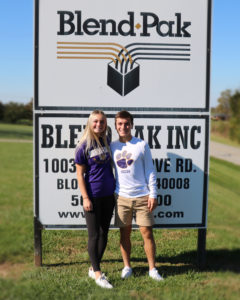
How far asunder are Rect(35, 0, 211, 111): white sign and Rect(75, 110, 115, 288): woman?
2.02ft

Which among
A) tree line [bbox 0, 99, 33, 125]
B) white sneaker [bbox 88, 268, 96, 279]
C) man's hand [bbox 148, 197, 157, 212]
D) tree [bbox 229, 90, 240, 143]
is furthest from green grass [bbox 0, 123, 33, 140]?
man's hand [bbox 148, 197, 157, 212]

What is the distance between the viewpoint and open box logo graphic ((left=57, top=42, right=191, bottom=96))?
432 centimetres

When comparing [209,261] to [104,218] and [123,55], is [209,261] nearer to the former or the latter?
[104,218]

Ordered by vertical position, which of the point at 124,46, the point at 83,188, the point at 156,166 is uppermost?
the point at 124,46

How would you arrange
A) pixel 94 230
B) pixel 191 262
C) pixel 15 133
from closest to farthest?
pixel 94 230 < pixel 191 262 < pixel 15 133

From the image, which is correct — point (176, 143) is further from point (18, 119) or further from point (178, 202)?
point (18, 119)

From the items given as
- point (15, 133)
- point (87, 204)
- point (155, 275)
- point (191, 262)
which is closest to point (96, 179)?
point (87, 204)

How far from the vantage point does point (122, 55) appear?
436 centimetres

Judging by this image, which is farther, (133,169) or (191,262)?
(191,262)

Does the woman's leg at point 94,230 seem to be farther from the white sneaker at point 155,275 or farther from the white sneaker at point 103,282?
the white sneaker at point 155,275

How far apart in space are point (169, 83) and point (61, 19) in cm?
144

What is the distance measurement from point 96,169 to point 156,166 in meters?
0.96

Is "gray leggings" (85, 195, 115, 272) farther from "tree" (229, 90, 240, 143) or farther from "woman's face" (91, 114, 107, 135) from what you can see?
"tree" (229, 90, 240, 143)

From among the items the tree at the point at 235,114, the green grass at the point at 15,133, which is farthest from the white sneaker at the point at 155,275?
the green grass at the point at 15,133
